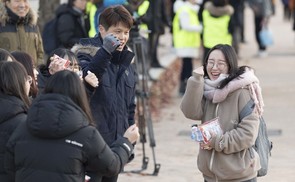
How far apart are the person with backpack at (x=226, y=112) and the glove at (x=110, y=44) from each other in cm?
68

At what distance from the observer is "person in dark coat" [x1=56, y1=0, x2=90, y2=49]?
1138cm

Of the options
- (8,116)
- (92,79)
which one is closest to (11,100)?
(8,116)

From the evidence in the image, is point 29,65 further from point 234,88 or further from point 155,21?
point 155,21

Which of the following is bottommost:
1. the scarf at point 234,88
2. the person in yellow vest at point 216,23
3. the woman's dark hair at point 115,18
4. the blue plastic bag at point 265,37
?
the blue plastic bag at point 265,37

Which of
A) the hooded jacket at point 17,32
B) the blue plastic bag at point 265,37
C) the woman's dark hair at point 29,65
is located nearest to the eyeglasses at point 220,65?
the woman's dark hair at point 29,65

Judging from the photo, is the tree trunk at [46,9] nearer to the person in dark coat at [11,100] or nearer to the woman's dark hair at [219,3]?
the woman's dark hair at [219,3]

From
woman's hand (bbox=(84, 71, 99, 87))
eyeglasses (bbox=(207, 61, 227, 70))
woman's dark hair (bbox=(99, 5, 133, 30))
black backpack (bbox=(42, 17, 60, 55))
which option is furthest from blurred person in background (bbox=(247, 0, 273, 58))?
woman's hand (bbox=(84, 71, 99, 87))

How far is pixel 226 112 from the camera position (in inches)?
272

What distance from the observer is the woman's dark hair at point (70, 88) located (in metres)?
5.44

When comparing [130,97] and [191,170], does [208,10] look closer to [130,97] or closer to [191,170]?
[191,170]

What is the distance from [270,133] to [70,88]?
742 cm

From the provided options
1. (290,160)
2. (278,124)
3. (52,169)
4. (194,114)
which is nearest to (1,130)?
(52,169)

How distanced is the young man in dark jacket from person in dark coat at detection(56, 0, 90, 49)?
14.5ft

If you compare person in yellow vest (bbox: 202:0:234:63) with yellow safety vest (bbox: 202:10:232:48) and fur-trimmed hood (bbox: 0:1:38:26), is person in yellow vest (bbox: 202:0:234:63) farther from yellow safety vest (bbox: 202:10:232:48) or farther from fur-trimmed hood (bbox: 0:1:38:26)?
fur-trimmed hood (bbox: 0:1:38:26)
